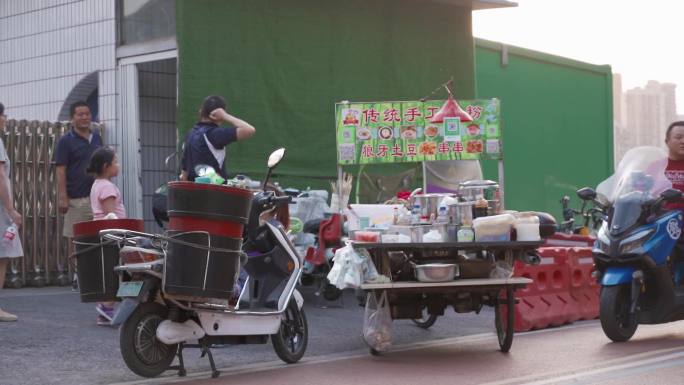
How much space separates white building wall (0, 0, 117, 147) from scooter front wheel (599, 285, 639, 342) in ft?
24.3

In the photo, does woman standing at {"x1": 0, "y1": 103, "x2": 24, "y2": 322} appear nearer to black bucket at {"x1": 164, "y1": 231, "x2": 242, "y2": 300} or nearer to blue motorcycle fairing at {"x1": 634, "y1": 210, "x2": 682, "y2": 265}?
black bucket at {"x1": 164, "y1": 231, "x2": 242, "y2": 300}

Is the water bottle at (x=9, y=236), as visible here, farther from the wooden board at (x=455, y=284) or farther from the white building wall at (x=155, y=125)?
the white building wall at (x=155, y=125)

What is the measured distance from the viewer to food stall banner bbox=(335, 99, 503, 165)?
13.2 meters

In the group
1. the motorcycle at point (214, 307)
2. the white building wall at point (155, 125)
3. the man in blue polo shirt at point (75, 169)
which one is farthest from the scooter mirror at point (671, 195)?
the white building wall at point (155, 125)

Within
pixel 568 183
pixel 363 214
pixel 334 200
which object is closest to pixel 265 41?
pixel 334 200

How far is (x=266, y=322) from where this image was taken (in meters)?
8.27

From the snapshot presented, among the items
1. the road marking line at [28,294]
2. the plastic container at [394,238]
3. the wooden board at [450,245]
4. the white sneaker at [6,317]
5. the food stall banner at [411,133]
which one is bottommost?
the road marking line at [28,294]

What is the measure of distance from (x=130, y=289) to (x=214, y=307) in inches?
27.0

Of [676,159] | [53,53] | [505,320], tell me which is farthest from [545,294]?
[53,53]

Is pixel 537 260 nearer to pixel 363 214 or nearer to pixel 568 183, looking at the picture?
pixel 363 214

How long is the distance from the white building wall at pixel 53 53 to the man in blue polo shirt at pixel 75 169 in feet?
9.67

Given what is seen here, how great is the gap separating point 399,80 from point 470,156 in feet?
11.8

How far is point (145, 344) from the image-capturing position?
741cm

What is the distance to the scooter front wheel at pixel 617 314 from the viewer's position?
31.6 feet
